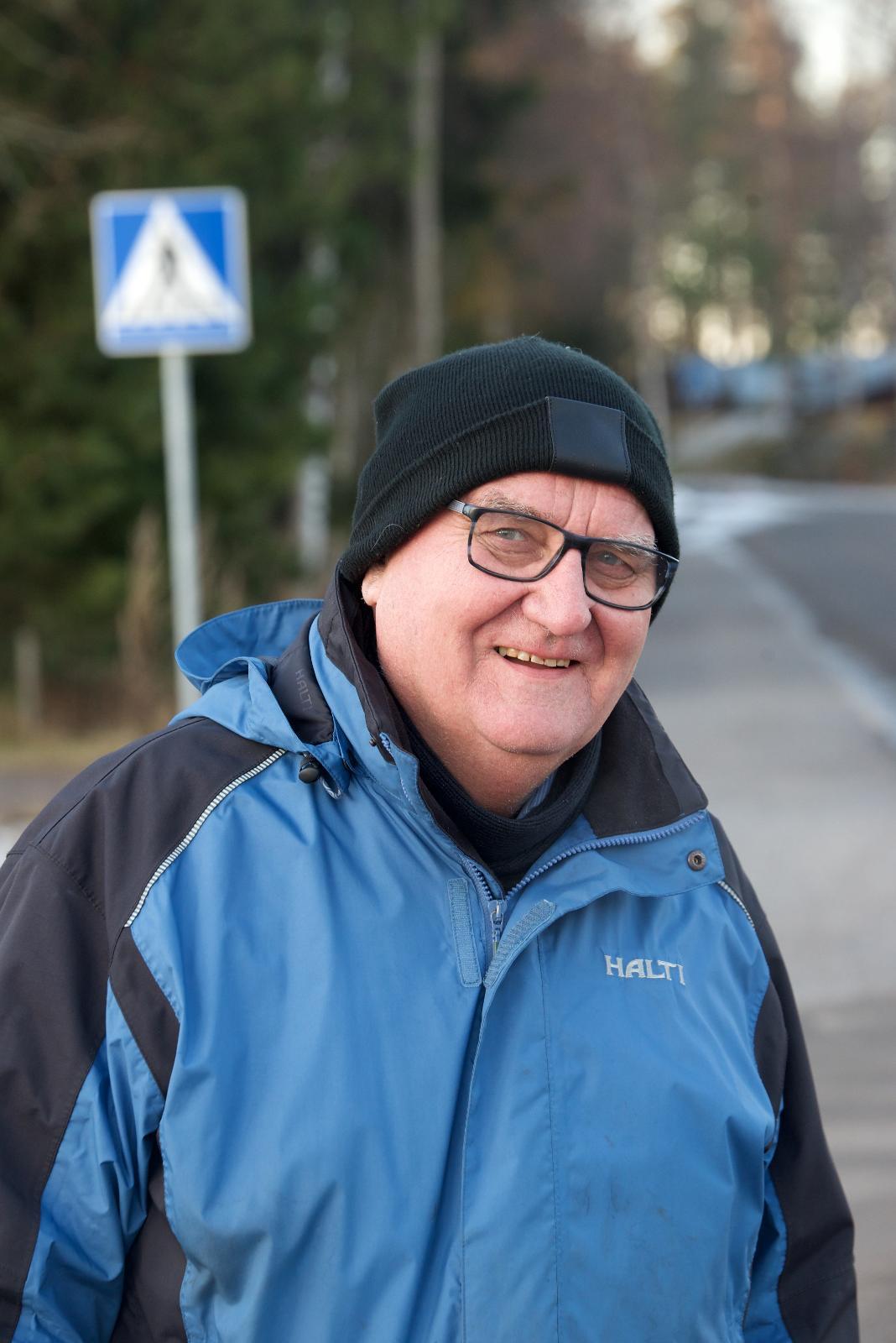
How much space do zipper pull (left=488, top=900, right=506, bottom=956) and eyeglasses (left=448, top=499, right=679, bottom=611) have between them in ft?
1.22

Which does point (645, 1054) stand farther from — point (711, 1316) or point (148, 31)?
point (148, 31)

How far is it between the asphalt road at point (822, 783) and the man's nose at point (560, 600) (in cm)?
213

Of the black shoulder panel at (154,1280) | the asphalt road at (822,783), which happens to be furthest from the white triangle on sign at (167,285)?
the black shoulder panel at (154,1280)

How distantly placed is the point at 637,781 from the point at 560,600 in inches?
10.2

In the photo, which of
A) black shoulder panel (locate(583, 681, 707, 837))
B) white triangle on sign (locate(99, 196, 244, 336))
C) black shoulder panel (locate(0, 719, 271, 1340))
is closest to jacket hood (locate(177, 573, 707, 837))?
black shoulder panel (locate(583, 681, 707, 837))

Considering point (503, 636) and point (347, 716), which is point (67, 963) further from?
point (503, 636)

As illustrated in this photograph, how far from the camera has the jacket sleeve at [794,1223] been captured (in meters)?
2.03

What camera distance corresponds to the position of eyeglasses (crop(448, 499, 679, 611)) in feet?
6.17

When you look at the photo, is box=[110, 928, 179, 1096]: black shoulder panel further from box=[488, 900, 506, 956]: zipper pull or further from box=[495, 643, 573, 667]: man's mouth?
box=[495, 643, 573, 667]: man's mouth

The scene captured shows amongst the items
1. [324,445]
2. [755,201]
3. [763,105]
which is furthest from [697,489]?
[324,445]

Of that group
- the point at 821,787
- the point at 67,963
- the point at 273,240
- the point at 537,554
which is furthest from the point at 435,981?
the point at 273,240

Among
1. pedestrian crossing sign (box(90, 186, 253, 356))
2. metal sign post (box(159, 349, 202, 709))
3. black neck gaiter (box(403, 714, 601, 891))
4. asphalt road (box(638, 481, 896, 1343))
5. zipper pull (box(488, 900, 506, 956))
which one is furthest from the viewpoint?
metal sign post (box(159, 349, 202, 709))

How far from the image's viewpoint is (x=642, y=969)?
1858 mm

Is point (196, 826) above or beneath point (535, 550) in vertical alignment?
beneath
